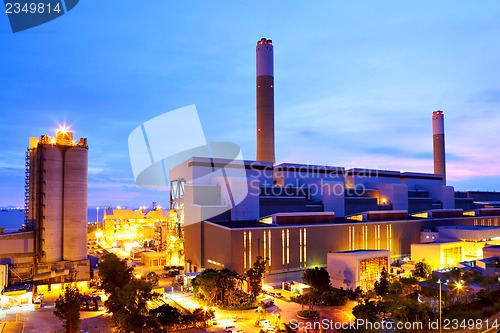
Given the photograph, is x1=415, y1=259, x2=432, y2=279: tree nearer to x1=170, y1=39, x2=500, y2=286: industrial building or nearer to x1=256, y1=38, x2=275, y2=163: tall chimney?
x1=170, y1=39, x2=500, y2=286: industrial building

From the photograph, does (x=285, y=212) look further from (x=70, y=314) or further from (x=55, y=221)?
(x=70, y=314)

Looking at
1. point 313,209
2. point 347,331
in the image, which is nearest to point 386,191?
point 313,209

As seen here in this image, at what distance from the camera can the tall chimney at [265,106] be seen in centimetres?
8625

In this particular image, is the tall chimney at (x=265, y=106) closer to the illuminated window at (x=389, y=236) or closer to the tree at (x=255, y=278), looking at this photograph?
the illuminated window at (x=389, y=236)

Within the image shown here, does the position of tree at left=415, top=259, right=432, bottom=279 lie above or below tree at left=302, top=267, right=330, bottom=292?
below

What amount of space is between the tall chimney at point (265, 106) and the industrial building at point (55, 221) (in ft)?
128

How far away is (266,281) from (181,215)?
2743 centimetres

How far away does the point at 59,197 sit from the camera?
59.9 m

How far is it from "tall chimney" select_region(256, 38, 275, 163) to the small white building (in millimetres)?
35003

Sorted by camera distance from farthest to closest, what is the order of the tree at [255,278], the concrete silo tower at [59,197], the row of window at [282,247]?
the concrete silo tower at [59,197] < the row of window at [282,247] < the tree at [255,278]

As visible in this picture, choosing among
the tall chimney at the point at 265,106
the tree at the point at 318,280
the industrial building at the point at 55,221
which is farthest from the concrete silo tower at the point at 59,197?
the tall chimney at the point at 265,106

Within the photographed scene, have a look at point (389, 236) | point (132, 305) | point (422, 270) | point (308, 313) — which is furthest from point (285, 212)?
point (132, 305)

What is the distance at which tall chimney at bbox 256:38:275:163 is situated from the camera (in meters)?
86.2

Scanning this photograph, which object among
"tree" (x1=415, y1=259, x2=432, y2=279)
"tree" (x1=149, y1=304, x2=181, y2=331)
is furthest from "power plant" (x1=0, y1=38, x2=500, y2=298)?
"tree" (x1=149, y1=304, x2=181, y2=331)
